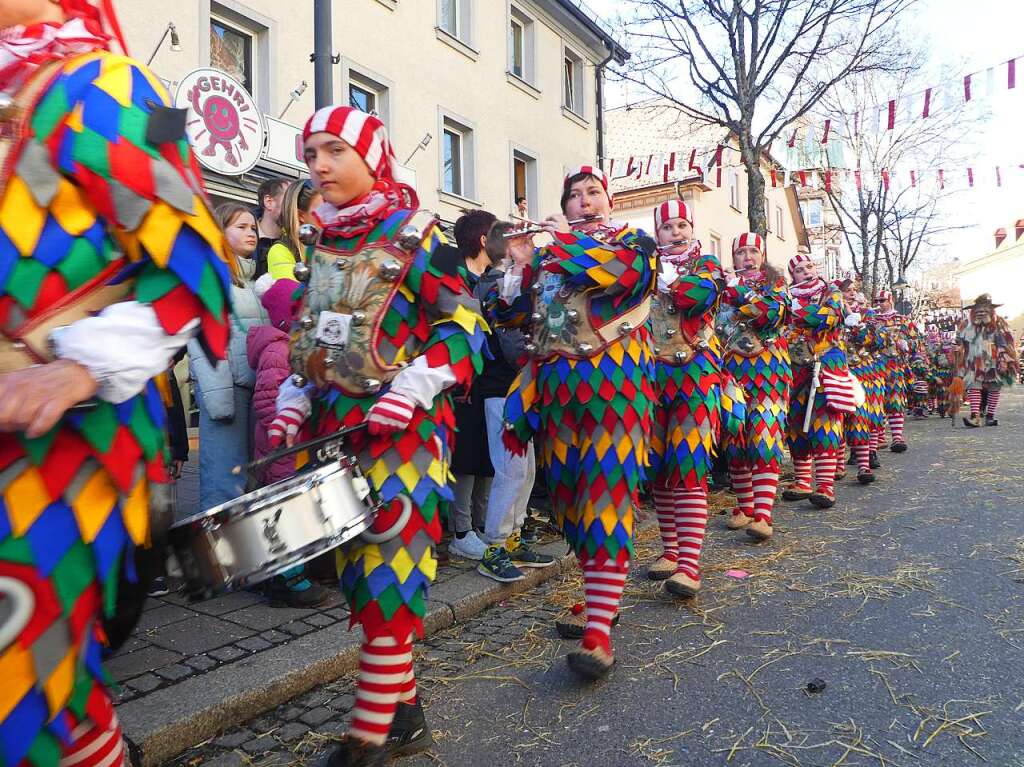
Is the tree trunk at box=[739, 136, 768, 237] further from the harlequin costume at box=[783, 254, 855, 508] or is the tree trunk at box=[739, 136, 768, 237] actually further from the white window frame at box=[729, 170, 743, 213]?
the white window frame at box=[729, 170, 743, 213]

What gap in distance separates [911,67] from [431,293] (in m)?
16.7

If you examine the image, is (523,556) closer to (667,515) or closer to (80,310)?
(667,515)

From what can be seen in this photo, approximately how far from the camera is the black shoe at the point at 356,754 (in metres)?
2.19

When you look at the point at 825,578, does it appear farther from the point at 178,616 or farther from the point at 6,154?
the point at 6,154

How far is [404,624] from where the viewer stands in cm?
223

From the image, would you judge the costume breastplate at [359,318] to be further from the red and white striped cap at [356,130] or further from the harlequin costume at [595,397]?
the harlequin costume at [595,397]

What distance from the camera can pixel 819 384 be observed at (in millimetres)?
6395

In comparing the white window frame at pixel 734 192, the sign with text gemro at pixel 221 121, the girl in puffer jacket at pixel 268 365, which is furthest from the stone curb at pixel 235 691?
the white window frame at pixel 734 192

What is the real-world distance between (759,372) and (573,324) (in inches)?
103

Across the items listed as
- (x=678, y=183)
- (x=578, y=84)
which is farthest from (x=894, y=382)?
(x=678, y=183)

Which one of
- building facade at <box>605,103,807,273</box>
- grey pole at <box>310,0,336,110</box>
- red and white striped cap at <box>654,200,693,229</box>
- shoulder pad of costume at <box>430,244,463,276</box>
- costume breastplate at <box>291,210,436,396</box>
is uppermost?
building facade at <box>605,103,807,273</box>

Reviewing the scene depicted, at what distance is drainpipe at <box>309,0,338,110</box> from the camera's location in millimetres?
5727

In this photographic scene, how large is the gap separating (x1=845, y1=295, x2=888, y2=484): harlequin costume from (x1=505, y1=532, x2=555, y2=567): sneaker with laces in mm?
3648

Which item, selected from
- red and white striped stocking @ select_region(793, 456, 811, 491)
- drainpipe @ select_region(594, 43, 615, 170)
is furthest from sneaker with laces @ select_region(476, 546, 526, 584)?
drainpipe @ select_region(594, 43, 615, 170)
